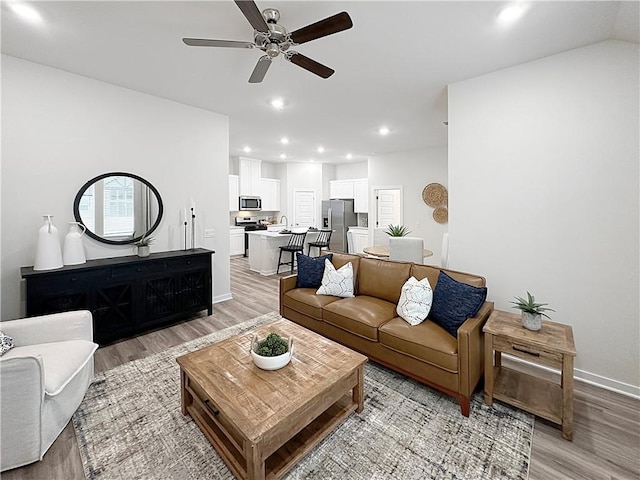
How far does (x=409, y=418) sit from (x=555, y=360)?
104 centimetres

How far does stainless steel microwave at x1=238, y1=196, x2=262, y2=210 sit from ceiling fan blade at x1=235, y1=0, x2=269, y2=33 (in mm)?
6427

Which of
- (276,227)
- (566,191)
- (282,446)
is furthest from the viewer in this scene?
(276,227)

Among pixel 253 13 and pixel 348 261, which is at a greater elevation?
pixel 253 13

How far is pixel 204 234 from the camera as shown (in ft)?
13.7

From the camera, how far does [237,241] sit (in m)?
8.37

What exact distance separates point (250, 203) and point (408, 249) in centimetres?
554

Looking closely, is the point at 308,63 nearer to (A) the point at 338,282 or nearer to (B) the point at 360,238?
(A) the point at 338,282

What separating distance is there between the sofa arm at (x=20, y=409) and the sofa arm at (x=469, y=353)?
8.57 ft

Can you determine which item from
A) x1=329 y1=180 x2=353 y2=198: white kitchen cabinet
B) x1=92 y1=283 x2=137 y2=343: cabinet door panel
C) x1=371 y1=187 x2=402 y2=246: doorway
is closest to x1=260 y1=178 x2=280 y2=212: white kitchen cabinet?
x1=329 y1=180 x2=353 y2=198: white kitchen cabinet

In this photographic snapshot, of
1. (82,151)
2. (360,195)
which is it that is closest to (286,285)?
(82,151)

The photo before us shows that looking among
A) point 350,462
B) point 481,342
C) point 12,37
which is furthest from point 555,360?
point 12,37

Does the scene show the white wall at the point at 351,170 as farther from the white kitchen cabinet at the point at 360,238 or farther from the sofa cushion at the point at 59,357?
the sofa cushion at the point at 59,357

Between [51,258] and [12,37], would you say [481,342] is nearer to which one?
[51,258]

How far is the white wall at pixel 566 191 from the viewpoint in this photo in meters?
2.29
